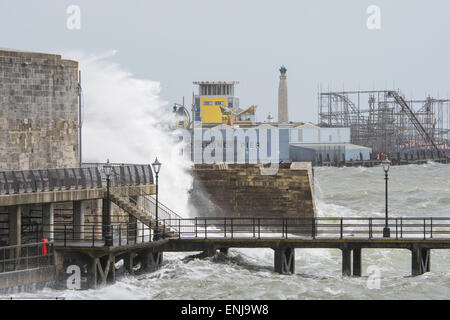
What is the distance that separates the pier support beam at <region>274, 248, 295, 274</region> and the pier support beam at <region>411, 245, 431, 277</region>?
3714 millimetres

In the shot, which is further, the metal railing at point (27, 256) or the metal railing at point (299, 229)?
the metal railing at point (299, 229)

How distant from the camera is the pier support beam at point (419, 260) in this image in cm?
2979

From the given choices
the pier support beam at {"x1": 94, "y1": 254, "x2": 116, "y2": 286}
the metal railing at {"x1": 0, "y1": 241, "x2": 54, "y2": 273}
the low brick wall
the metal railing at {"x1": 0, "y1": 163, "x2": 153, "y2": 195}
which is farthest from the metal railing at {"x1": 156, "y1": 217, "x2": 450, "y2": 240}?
the low brick wall

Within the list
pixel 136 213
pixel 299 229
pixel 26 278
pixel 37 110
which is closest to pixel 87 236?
pixel 136 213

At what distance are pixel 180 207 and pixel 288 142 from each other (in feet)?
244

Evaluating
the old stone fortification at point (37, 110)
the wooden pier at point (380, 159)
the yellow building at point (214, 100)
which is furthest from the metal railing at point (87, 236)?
the yellow building at point (214, 100)

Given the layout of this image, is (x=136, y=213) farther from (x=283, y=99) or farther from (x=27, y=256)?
(x=283, y=99)

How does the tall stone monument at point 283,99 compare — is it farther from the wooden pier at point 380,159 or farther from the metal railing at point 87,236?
the metal railing at point 87,236

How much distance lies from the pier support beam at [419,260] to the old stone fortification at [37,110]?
37.0 feet

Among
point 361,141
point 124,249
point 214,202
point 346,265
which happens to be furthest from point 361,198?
point 361,141

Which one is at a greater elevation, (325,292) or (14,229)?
(14,229)

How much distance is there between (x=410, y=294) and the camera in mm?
27516

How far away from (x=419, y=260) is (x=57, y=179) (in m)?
11.3

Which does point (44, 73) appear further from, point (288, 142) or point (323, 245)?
point (288, 142)
